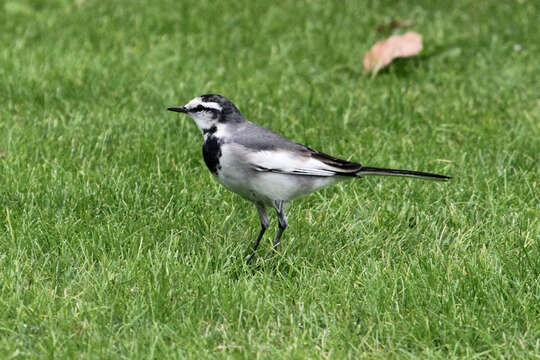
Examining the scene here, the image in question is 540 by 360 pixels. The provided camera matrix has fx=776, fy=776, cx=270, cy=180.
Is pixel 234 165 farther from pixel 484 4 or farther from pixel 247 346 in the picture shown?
pixel 484 4

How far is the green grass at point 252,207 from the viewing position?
381 centimetres

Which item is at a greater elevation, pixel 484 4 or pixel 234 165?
pixel 484 4

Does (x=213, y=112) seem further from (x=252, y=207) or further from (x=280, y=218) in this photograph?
(x=252, y=207)

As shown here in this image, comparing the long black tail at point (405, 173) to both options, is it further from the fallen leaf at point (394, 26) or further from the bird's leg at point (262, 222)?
the fallen leaf at point (394, 26)

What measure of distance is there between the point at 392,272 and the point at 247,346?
1034mm

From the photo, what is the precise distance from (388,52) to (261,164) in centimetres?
427

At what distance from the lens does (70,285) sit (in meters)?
4.12

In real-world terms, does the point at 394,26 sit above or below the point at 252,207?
above

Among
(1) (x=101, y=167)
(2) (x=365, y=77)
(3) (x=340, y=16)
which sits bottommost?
(1) (x=101, y=167)

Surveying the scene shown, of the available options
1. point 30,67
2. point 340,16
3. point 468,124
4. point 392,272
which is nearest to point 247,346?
point 392,272

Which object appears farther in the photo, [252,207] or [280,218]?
[252,207]

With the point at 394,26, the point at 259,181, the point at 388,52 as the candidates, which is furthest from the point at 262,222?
the point at 394,26

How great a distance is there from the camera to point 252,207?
552cm

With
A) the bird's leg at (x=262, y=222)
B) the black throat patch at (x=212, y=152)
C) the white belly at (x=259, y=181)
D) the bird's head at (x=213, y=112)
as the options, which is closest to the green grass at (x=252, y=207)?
the bird's leg at (x=262, y=222)
